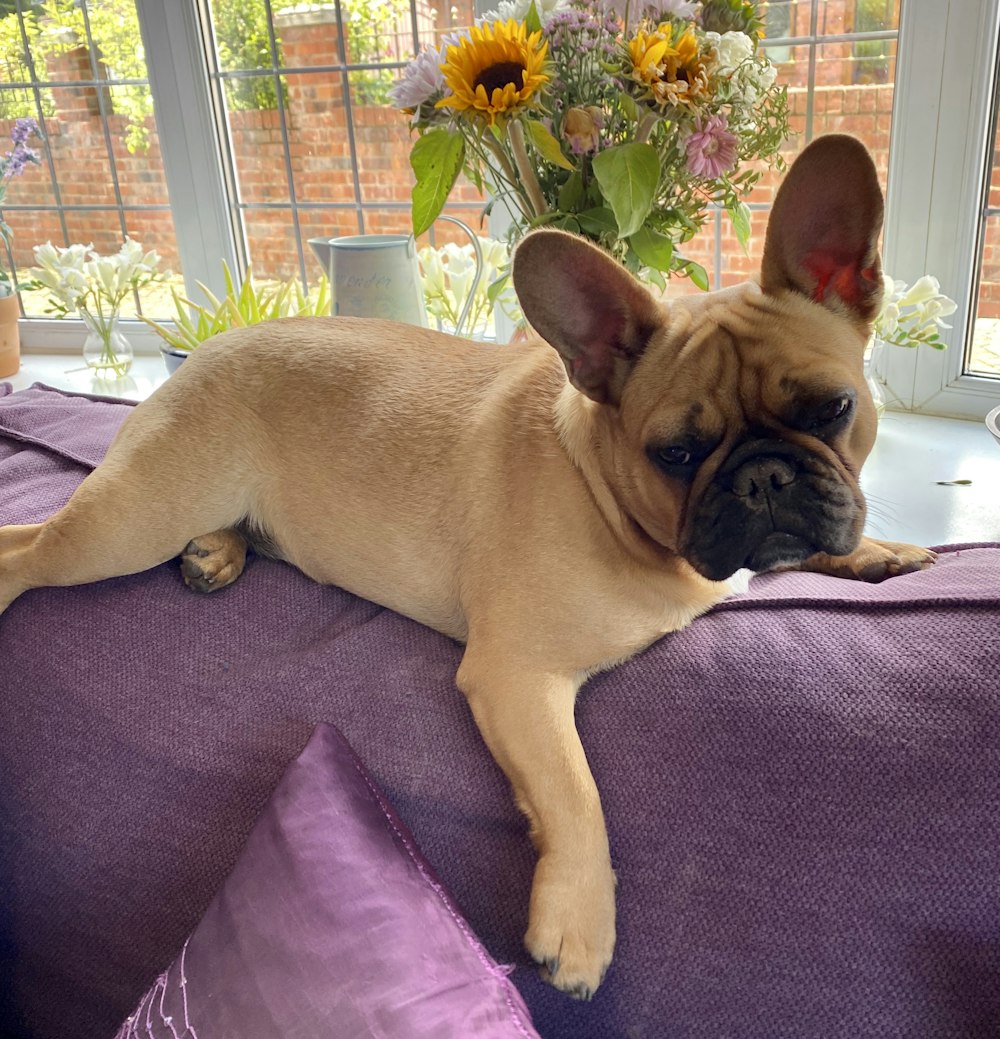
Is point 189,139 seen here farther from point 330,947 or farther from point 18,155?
point 330,947

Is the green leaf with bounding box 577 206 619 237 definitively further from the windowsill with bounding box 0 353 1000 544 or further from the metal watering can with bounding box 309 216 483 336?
the windowsill with bounding box 0 353 1000 544

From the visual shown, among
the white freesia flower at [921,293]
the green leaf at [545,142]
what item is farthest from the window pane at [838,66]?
the green leaf at [545,142]

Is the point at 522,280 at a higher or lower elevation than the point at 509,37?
lower

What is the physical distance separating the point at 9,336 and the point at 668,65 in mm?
1951

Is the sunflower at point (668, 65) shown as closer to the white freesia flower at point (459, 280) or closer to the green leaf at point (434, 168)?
the green leaf at point (434, 168)

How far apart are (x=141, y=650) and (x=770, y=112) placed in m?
1.09

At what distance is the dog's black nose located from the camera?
85cm

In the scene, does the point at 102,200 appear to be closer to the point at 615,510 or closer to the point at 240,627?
the point at 240,627

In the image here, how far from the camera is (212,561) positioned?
107 centimetres

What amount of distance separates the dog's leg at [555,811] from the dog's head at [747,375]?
8.1 inches

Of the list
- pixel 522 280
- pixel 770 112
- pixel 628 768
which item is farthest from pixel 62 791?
pixel 770 112

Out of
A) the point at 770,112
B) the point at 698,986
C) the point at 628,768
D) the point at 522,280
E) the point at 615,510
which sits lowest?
the point at 698,986

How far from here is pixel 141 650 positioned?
1004 mm

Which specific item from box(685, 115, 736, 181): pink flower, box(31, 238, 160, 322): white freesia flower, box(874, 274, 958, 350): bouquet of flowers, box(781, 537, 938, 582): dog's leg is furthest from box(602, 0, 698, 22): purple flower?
box(31, 238, 160, 322): white freesia flower
